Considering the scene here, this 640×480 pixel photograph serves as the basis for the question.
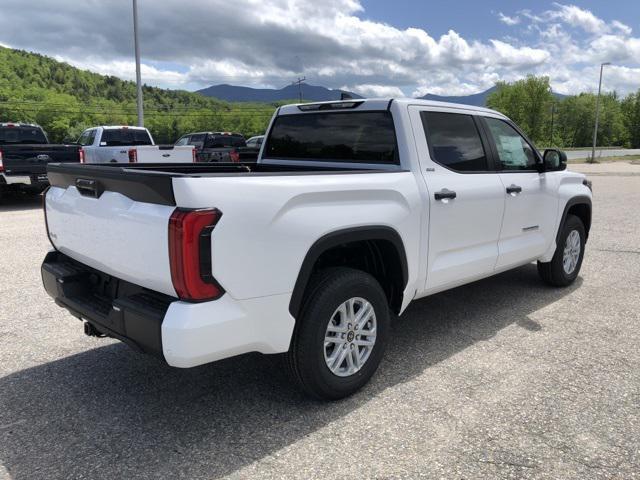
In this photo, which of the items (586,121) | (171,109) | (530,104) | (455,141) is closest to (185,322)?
(455,141)

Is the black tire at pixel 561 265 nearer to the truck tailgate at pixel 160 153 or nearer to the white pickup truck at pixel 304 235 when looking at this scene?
the white pickup truck at pixel 304 235

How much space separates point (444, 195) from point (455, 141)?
62 cm

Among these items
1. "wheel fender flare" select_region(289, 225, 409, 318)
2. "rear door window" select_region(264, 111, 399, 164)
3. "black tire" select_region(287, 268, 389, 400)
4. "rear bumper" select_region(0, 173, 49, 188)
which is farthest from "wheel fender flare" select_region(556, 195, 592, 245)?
"rear bumper" select_region(0, 173, 49, 188)

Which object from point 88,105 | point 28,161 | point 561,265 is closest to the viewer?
point 561,265

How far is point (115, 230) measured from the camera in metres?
2.81

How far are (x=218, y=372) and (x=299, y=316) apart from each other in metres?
1.03

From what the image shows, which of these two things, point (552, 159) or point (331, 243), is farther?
point (552, 159)

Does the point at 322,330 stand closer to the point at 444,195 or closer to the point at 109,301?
the point at 109,301

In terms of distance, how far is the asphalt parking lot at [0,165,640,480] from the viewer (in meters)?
2.65

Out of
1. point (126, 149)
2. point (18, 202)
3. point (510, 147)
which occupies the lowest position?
point (18, 202)

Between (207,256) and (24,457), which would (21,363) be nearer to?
(24,457)

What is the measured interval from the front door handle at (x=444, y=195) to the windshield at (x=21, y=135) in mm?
13463

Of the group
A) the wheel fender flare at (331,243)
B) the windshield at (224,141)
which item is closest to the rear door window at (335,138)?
the wheel fender flare at (331,243)

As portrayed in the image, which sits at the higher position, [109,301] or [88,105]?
[88,105]
